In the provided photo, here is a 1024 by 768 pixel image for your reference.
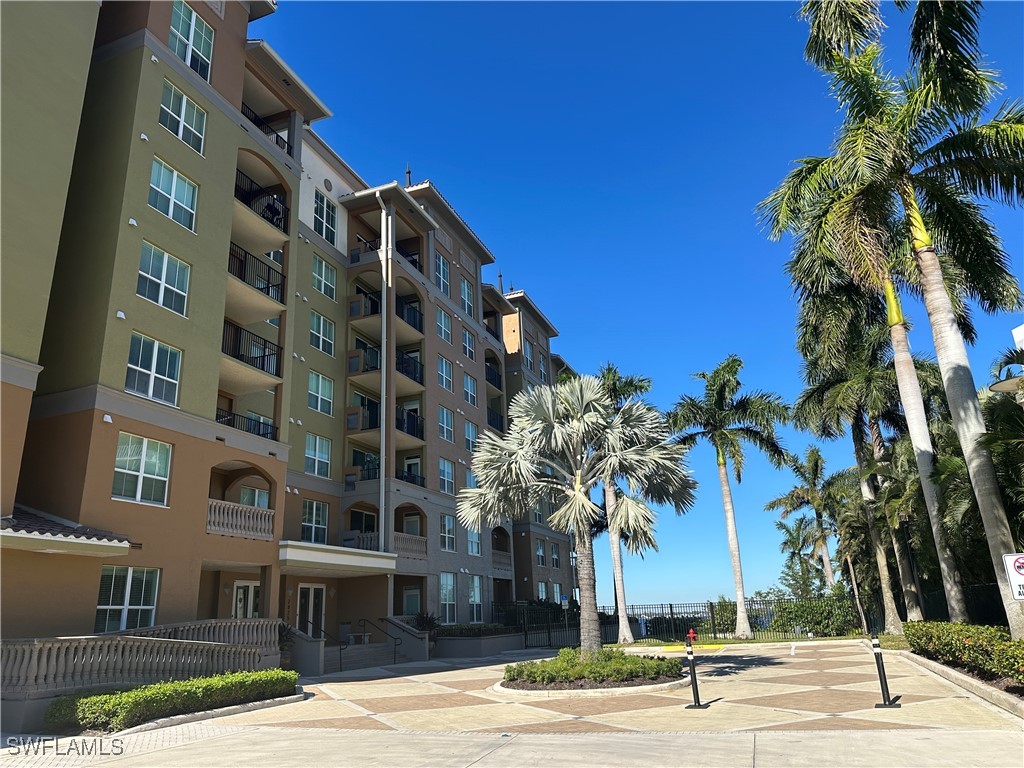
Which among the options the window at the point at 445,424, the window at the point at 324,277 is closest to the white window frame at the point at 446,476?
the window at the point at 445,424

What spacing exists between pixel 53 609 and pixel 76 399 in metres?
5.18

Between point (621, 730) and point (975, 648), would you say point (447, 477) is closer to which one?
point (621, 730)

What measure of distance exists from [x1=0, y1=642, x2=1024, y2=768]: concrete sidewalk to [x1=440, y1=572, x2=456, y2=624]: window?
51.4 ft

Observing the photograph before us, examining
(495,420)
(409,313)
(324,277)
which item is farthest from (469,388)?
(324,277)

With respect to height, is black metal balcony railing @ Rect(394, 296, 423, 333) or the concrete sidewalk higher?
black metal balcony railing @ Rect(394, 296, 423, 333)

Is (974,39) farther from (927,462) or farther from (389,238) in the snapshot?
(389,238)

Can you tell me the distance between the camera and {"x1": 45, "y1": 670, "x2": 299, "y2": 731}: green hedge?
40.1 feet

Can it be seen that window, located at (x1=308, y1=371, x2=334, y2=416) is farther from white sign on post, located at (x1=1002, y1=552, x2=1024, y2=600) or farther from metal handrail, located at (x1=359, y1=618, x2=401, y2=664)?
white sign on post, located at (x1=1002, y1=552, x2=1024, y2=600)

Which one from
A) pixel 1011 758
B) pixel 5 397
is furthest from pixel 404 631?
pixel 1011 758

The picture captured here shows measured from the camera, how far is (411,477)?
1313 inches

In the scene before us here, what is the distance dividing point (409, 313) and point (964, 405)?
26.1 meters

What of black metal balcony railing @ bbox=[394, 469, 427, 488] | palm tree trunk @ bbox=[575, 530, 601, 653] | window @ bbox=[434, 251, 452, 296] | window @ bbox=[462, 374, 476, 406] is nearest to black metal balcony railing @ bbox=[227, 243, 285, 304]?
black metal balcony railing @ bbox=[394, 469, 427, 488]

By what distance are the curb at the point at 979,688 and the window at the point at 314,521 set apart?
21.7 meters

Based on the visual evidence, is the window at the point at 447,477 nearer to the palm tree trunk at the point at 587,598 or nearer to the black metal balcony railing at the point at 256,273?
the black metal balcony railing at the point at 256,273
